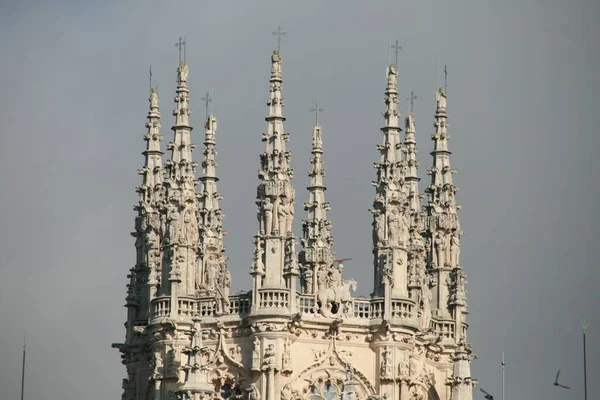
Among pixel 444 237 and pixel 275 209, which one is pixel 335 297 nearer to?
pixel 275 209

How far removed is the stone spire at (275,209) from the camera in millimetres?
148125

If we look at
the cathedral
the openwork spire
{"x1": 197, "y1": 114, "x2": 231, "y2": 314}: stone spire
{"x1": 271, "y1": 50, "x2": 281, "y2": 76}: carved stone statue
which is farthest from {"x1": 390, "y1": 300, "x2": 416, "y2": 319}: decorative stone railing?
the openwork spire

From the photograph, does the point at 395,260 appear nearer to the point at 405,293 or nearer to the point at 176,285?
the point at 405,293

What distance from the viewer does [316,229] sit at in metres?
158

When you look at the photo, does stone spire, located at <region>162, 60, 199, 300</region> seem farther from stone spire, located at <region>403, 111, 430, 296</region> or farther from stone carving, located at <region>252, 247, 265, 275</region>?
stone spire, located at <region>403, 111, 430, 296</region>

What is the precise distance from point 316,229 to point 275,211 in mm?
9059

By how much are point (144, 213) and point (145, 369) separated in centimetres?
889

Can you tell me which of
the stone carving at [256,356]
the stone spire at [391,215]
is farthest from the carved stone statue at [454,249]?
the stone carving at [256,356]

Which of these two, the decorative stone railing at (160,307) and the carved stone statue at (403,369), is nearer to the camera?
the carved stone statue at (403,369)

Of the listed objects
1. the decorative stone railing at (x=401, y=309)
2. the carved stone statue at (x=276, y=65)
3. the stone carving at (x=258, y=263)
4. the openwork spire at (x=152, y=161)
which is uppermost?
the carved stone statue at (x=276, y=65)

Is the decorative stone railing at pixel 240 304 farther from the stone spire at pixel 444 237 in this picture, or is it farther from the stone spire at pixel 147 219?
the stone spire at pixel 444 237

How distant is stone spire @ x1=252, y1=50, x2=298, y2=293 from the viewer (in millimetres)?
148125

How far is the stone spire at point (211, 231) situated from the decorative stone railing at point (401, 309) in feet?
29.2

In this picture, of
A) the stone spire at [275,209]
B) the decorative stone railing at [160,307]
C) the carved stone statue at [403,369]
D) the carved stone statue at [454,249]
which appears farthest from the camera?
the carved stone statue at [454,249]
